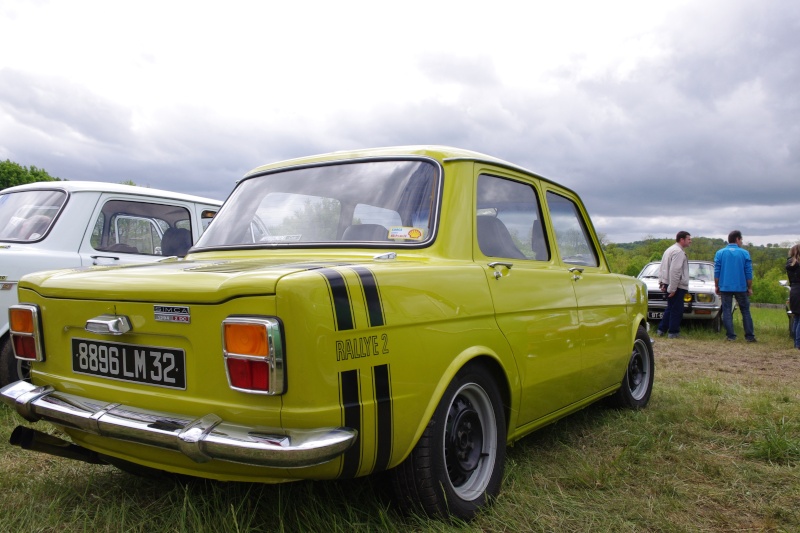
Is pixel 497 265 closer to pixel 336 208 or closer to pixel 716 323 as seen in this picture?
pixel 336 208

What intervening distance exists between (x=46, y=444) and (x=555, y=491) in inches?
90.1

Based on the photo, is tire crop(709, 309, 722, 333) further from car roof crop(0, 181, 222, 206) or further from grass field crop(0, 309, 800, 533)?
car roof crop(0, 181, 222, 206)

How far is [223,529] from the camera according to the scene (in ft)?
7.97

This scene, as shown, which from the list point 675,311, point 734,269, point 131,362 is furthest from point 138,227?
point 734,269

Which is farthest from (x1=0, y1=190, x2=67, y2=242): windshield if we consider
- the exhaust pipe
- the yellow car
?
the exhaust pipe

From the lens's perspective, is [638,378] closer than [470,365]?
No

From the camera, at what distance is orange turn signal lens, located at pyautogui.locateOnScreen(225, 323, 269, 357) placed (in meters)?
2.01

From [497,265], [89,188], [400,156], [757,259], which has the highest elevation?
[89,188]

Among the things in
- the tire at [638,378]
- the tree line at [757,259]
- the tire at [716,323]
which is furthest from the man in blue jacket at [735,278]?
the tree line at [757,259]

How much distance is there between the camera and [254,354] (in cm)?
203

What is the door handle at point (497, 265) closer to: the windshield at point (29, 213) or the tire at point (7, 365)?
the tire at point (7, 365)

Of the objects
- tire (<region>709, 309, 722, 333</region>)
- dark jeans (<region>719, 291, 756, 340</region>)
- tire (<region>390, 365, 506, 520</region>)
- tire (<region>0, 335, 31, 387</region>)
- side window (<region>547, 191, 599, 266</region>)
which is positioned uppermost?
side window (<region>547, 191, 599, 266</region>)

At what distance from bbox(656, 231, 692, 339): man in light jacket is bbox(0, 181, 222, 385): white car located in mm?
7579

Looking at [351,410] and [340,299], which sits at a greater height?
[340,299]
